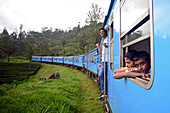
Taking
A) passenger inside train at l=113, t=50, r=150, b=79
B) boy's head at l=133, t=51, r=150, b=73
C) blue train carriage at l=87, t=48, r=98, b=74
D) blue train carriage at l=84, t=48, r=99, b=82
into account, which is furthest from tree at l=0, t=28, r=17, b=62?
boy's head at l=133, t=51, r=150, b=73

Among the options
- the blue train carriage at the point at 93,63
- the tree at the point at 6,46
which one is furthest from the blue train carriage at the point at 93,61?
the tree at the point at 6,46

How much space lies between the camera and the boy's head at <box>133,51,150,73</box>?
133 centimetres

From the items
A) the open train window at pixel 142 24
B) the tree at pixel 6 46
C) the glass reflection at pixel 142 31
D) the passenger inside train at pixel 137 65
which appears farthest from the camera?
the tree at pixel 6 46

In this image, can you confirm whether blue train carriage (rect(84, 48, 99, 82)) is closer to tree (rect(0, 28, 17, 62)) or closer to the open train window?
the open train window

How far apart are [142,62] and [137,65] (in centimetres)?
10

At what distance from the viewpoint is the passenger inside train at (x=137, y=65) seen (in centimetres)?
129

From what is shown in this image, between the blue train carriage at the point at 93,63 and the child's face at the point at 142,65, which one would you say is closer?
the child's face at the point at 142,65

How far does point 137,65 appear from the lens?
1469mm

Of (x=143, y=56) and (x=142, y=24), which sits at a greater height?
(x=142, y=24)

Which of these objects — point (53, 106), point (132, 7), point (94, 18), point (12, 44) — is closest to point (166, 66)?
point (132, 7)

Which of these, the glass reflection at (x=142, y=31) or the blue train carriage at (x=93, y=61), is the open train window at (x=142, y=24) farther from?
the blue train carriage at (x=93, y=61)

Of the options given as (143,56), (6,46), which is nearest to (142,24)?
(143,56)

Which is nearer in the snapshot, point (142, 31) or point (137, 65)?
point (142, 31)

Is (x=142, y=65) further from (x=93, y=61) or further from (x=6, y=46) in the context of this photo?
(x=6, y=46)
